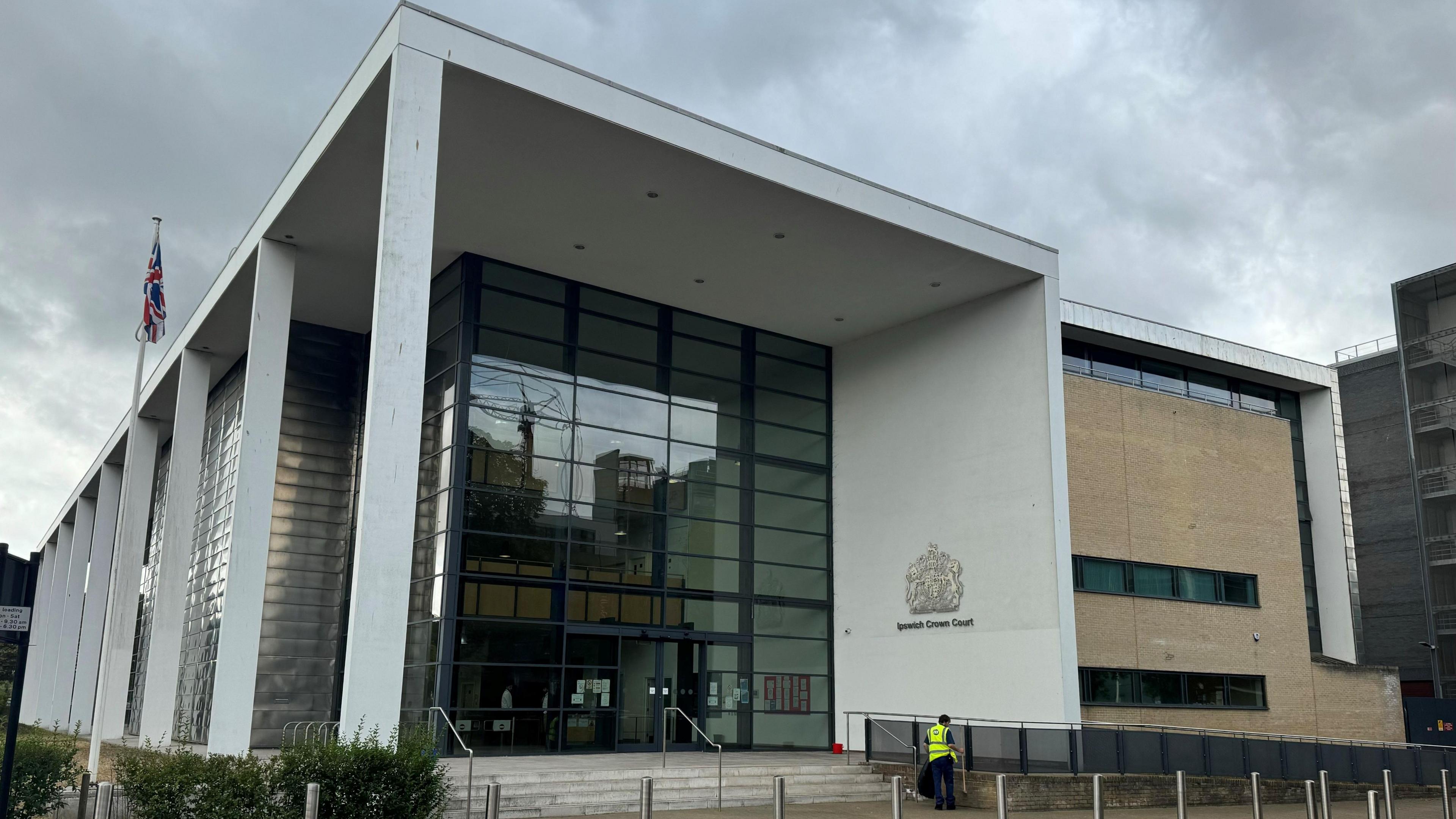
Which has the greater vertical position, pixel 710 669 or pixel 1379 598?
pixel 1379 598

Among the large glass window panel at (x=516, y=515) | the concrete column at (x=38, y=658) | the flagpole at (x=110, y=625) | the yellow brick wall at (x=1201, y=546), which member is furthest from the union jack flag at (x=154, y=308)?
the concrete column at (x=38, y=658)

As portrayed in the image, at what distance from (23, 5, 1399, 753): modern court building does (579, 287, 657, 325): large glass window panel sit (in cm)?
8

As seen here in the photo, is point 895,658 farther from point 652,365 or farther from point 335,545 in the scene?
point 335,545

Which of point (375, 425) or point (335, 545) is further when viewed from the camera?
point (335, 545)

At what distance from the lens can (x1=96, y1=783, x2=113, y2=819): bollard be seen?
1011 centimetres

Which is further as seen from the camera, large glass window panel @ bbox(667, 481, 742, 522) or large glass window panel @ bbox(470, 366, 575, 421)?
large glass window panel @ bbox(667, 481, 742, 522)

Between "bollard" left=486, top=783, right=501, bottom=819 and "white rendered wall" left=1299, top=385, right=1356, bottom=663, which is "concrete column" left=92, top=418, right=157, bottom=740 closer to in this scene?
"bollard" left=486, top=783, right=501, bottom=819

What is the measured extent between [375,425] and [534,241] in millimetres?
8879

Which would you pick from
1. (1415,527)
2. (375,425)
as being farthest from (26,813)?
(1415,527)

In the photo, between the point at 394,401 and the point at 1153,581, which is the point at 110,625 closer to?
the point at 394,401

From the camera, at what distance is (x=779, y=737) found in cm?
2606

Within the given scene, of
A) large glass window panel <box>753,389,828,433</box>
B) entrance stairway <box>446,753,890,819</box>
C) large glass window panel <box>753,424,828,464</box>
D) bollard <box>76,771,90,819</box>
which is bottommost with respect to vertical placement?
entrance stairway <box>446,753,890,819</box>

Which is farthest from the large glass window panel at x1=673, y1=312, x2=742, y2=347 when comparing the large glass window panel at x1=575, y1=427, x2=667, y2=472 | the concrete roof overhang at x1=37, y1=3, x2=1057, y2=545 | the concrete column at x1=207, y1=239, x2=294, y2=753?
the concrete column at x1=207, y1=239, x2=294, y2=753

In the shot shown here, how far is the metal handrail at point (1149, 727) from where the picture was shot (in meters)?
21.5
